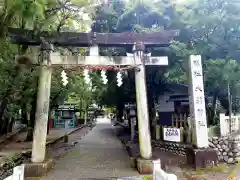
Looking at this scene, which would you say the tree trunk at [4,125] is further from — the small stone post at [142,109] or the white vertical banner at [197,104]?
the white vertical banner at [197,104]

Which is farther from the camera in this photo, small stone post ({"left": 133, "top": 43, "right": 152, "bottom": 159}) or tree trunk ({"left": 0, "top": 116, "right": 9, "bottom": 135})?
tree trunk ({"left": 0, "top": 116, "right": 9, "bottom": 135})

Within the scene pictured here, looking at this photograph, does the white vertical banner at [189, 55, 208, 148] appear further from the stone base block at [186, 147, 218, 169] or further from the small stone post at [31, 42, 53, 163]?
the small stone post at [31, 42, 53, 163]

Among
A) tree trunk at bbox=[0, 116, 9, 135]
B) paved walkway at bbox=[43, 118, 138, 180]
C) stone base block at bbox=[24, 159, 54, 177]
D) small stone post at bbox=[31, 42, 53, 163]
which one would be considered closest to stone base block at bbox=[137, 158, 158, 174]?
paved walkway at bbox=[43, 118, 138, 180]

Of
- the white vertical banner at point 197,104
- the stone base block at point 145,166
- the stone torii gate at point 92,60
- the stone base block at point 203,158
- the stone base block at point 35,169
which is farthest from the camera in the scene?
the white vertical banner at point 197,104

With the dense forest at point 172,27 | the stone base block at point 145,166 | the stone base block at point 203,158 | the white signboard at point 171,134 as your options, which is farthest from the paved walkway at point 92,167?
the dense forest at point 172,27

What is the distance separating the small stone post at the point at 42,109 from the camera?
1091cm

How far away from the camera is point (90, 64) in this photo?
37.9 ft

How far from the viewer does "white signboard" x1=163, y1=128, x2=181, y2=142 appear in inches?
573

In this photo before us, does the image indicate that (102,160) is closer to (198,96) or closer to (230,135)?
(198,96)

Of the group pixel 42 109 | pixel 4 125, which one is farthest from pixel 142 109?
pixel 4 125

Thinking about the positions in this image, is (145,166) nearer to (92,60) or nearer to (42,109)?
(42,109)

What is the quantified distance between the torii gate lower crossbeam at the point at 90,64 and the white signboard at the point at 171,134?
12.4 ft

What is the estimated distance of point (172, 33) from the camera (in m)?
12.1

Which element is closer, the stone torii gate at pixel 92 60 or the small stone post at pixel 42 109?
the small stone post at pixel 42 109
